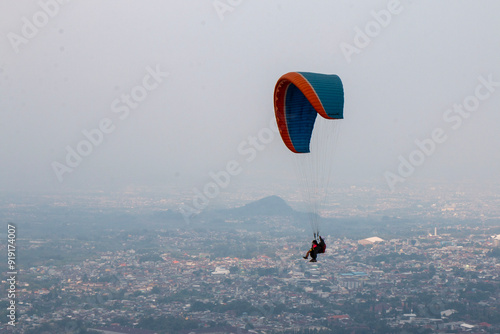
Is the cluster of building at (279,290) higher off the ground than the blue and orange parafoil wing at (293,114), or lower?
lower

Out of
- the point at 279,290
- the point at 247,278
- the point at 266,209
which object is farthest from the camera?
the point at 266,209

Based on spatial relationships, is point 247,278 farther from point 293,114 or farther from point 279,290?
point 293,114

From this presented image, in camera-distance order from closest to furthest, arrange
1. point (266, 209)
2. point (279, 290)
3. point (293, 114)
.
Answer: point (293, 114) → point (279, 290) → point (266, 209)

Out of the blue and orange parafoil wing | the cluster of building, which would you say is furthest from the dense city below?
the blue and orange parafoil wing

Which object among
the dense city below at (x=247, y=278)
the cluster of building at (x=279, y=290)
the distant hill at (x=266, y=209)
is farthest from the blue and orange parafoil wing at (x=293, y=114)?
the distant hill at (x=266, y=209)

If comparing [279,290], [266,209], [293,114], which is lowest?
[279,290]

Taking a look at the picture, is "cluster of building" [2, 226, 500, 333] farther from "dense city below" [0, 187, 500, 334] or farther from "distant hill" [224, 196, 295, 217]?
"distant hill" [224, 196, 295, 217]

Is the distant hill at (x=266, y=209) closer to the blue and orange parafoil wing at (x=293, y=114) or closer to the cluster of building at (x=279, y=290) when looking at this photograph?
the cluster of building at (x=279, y=290)

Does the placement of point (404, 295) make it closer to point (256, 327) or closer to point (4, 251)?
point (256, 327)

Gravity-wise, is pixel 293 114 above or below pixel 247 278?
above

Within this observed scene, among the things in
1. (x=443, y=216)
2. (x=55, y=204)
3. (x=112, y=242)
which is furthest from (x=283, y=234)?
(x=55, y=204)

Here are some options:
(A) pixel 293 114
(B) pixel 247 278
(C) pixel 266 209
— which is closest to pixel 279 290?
(B) pixel 247 278

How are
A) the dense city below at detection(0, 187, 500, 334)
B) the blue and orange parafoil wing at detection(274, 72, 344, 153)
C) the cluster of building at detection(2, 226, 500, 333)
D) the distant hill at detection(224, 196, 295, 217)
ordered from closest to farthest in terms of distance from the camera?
the blue and orange parafoil wing at detection(274, 72, 344, 153) < the dense city below at detection(0, 187, 500, 334) < the cluster of building at detection(2, 226, 500, 333) < the distant hill at detection(224, 196, 295, 217)
